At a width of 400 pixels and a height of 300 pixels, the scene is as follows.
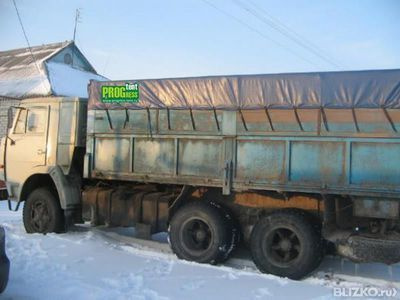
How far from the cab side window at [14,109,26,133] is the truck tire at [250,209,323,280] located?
17.0 ft

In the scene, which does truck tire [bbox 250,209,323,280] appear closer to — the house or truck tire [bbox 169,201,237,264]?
truck tire [bbox 169,201,237,264]

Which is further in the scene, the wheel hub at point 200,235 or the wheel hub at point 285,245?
the wheel hub at point 200,235

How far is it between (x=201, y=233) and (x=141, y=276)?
1.48 metres

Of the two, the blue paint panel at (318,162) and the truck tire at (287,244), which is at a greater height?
the blue paint panel at (318,162)

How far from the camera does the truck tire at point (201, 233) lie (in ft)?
24.4

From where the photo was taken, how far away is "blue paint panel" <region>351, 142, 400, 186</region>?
250 inches

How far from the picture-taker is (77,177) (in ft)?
30.8

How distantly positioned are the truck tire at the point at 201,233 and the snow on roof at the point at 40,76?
16480 mm

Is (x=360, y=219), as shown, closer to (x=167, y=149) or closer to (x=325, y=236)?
(x=325, y=236)

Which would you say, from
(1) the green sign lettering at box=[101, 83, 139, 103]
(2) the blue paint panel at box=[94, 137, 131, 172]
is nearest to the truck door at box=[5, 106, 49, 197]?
(2) the blue paint panel at box=[94, 137, 131, 172]

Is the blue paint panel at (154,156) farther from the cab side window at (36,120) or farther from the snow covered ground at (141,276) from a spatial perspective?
the cab side window at (36,120)

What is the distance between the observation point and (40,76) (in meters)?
24.4

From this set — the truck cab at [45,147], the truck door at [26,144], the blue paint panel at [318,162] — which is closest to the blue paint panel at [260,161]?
the blue paint panel at [318,162]

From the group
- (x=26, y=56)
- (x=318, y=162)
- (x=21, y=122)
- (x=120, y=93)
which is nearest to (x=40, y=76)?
(x=26, y=56)
